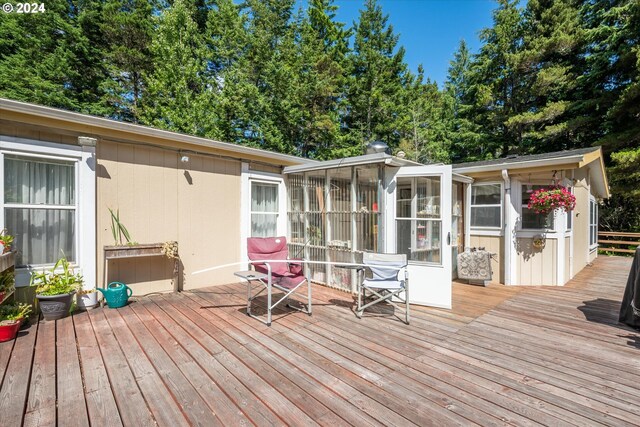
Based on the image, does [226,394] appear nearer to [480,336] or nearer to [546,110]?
[480,336]

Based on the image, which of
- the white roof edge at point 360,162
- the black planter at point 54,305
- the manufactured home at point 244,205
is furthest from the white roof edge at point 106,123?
the black planter at point 54,305

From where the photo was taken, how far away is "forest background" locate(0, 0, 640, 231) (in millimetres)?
10102

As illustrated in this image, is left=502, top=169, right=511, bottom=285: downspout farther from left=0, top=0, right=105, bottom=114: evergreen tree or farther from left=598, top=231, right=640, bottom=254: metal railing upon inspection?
left=0, top=0, right=105, bottom=114: evergreen tree

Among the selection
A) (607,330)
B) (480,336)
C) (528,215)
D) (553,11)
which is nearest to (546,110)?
(553,11)

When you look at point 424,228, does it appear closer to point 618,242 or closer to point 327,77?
point 618,242

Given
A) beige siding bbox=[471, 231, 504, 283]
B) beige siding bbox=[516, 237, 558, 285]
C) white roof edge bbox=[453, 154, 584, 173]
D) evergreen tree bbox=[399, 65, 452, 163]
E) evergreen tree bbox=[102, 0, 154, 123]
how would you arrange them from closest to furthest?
white roof edge bbox=[453, 154, 584, 173]
beige siding bbox=[516, 237, 558, 285]
beige siding bbox=[471, 231, 504, 283]
evergreen tree bbox=[102, 0, 154, 123]
evergreen tree bbox=[399, 65, 452, 163]

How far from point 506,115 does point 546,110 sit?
1.65m

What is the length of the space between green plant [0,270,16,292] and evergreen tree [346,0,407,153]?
11431 mm

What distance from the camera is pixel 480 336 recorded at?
10.2 feet

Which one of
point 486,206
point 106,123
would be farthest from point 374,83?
point 106,123

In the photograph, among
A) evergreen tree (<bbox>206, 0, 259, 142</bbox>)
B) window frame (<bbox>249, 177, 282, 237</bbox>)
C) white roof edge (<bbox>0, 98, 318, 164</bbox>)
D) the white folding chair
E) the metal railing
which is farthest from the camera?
evergreen tree (<bbox>206, 0, 259, 142</bbox>)

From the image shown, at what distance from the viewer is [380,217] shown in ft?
14.2

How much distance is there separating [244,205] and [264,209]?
0.48 meters

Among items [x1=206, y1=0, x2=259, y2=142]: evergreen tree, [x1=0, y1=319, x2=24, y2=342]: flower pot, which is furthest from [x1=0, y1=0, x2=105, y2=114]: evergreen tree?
[x1=0, y1=319, x2=24, y2=342]: flower pot
